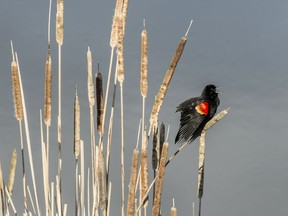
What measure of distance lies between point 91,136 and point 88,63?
40cm

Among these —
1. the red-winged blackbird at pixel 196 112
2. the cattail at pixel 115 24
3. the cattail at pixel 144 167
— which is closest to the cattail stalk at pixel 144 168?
the cattail at pixel 144 167

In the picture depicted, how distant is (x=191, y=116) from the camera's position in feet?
18.0

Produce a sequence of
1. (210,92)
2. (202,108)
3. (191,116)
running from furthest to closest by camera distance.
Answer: (210,92) → (202,108) → (191,116)

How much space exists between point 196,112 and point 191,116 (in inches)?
4.5

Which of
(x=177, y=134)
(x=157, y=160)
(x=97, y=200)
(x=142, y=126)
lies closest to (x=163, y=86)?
(x=142, y=126)

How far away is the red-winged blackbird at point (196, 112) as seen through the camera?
17.3 feet

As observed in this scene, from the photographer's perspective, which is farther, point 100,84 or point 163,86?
point 100,84

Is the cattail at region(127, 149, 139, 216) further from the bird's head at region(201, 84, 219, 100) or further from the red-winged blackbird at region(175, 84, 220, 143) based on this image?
the bird's head at region(201, 84, 219, 100)

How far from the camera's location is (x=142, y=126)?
2.68 m

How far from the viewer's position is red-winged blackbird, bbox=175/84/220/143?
5.27 meters

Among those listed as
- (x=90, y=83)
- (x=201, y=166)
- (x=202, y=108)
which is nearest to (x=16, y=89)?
(x=90, y=83)

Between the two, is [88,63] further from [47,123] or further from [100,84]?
[47,123]

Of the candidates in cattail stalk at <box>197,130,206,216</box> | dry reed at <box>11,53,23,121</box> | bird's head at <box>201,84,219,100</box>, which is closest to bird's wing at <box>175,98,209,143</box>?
bird's head at <box>201,84,219,100</box>

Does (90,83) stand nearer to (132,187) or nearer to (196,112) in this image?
(132,187)
